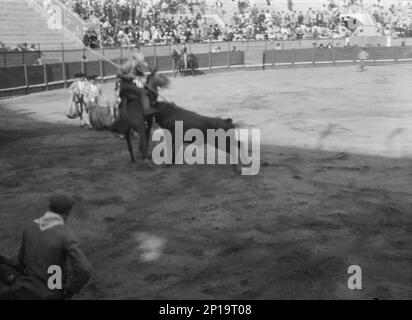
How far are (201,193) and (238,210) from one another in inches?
37.8

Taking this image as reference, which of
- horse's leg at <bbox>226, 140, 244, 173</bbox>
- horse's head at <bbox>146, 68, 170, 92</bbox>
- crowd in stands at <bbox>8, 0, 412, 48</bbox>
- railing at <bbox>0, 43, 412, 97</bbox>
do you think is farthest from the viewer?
crowd in stands at <bbox>8, 0, 412, 48</bbox>

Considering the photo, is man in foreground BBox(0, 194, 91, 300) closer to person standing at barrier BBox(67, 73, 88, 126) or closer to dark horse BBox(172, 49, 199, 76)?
person standing at barrier BBox(67, 73, 88, 126)

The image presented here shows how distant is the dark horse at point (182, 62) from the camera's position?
29266mm

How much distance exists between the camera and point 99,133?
42.8ft

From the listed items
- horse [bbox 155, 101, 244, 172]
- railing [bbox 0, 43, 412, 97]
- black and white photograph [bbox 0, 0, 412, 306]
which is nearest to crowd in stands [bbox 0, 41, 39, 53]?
railing [bbox 0, 43, 412, 97]

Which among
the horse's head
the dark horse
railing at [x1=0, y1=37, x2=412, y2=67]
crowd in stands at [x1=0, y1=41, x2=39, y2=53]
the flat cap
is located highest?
the horse's head

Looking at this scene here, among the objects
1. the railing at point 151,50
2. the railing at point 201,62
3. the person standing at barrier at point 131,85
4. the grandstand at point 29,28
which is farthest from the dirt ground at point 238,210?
the grandstand at point 29,28

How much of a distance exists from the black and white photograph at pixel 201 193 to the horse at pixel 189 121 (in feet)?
0.07

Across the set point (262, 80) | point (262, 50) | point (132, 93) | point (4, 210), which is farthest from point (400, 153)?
point (262, 50)

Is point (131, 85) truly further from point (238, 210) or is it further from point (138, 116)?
point (238, 210)

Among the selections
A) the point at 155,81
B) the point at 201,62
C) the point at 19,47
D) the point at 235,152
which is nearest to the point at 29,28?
the point at 19,47

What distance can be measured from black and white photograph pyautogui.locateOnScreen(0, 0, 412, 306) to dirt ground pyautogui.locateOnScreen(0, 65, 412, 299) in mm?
26

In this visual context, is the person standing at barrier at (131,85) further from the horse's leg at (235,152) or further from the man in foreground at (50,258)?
the man in foreground at (50,258)

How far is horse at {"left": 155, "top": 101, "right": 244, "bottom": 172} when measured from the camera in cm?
890
